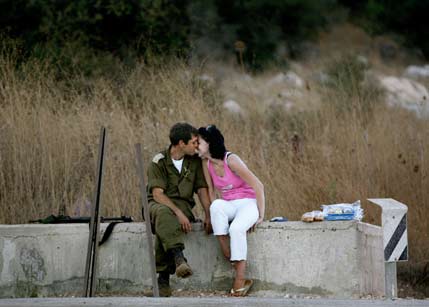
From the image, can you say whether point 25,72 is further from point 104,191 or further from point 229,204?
point 229,204

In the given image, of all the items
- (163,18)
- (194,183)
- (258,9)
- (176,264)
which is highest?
(258,9)

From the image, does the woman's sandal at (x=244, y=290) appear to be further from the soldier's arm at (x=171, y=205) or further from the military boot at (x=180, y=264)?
the soldier's arm at (x=171, y=205)

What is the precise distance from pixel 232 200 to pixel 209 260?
62 cm

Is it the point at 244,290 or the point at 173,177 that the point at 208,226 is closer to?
the point at 173,177

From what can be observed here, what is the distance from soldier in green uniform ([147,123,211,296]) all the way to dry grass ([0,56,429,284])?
2.82 meters

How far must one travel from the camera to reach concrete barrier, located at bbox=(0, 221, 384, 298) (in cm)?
941

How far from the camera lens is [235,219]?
30.8 ft

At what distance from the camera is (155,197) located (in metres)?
9.45

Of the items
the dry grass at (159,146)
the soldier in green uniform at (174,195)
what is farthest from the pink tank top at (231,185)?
the dry grass at (159,146)

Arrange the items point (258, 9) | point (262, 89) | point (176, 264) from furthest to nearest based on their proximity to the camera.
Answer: point (258, 9) < point (262, 89) < point (176, 264)

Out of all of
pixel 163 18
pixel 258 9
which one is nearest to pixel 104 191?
pixel 163 18

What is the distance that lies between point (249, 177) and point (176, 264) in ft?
3.25

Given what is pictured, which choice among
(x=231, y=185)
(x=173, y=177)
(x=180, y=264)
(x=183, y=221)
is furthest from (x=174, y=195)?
(x=180, y=264)

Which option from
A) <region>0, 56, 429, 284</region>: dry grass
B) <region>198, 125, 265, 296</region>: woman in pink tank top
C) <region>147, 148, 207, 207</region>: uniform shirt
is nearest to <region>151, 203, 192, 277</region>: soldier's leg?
<region>147, 148, 207, 207</region>: uniform shirt
